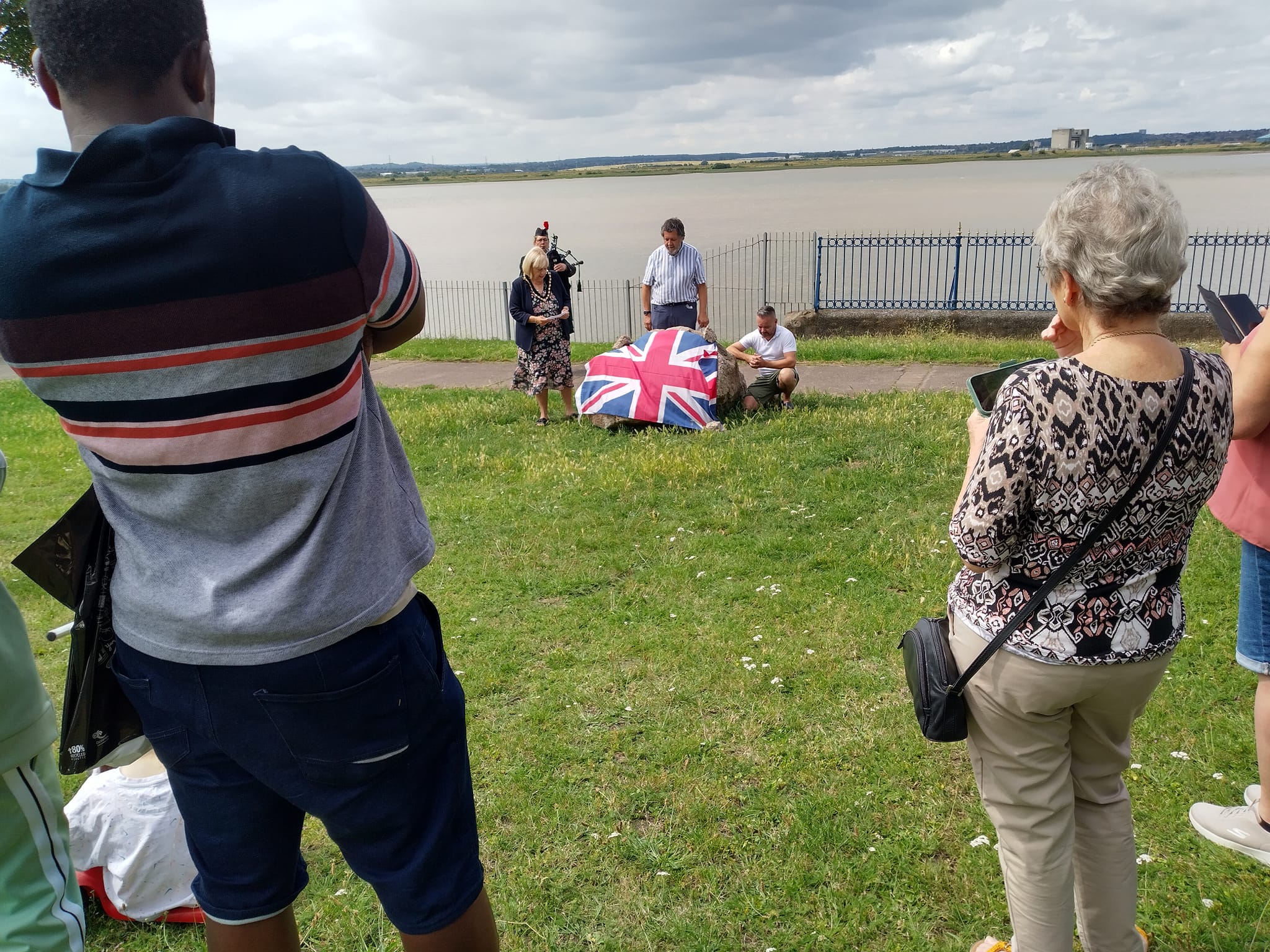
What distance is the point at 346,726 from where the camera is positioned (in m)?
1.64

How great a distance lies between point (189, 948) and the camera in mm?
2816

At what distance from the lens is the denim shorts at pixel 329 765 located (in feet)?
5.37

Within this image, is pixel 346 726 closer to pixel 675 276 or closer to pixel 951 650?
pixel 951 650

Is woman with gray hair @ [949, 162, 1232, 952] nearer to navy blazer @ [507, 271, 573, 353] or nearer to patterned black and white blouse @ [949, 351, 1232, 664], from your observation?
patterned black and white blouse @ [949, 351, 1232, 664]

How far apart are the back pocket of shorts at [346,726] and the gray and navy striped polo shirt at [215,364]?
0.10 m

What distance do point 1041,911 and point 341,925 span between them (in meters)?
1.97

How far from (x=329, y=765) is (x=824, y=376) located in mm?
10701

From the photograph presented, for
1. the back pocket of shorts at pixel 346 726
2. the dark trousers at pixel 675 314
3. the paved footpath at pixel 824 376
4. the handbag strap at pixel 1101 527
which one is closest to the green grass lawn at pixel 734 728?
the handbag strap at pixel 1101 527

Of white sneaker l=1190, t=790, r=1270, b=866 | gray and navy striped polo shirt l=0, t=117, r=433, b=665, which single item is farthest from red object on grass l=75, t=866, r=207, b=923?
white sneaker l=1190, t=790, r=1270, b=866

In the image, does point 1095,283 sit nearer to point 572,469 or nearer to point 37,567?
point 37,567

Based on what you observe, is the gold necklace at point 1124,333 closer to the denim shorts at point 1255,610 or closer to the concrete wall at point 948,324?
the denim shorts at point 1255,610

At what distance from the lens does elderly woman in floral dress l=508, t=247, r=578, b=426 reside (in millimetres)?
9477

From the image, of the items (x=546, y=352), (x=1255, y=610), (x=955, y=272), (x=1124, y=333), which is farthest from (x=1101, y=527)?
(x=955, y=272)

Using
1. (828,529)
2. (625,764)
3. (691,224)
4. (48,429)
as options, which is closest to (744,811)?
(625,764)
